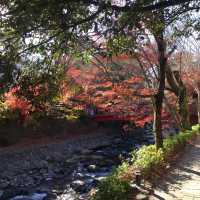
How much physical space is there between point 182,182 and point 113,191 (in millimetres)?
2889

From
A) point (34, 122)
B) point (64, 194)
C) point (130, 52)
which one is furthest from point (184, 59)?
point (130, 52)

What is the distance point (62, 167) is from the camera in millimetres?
21812

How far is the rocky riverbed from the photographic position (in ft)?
53.2

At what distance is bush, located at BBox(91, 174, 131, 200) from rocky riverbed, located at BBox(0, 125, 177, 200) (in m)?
4.78

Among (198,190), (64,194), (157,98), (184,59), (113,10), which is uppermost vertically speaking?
(184,59)

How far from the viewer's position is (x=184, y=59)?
25938 millimetres

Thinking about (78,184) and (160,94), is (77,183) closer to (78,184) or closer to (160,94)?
(78,184)

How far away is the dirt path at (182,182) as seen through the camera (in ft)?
31.9

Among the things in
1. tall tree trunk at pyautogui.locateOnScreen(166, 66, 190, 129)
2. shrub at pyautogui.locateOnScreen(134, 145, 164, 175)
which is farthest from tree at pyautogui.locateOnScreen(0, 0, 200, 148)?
tall tree trunk at pyautogui.locateOnScreen(166, 66, 190, 129)

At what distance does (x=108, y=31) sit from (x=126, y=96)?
42.1ft

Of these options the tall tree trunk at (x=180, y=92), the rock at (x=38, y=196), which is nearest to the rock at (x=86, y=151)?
the tall tree trunk at (x=180, y=92)

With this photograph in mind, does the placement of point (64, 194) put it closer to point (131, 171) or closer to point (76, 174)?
point (76, 174)

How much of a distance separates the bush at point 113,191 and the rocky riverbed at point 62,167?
4775 millimetres

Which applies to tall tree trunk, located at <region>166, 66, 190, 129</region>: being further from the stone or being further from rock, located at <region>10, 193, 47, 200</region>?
rock, located at <region>10, 193, 47, 200</region>
